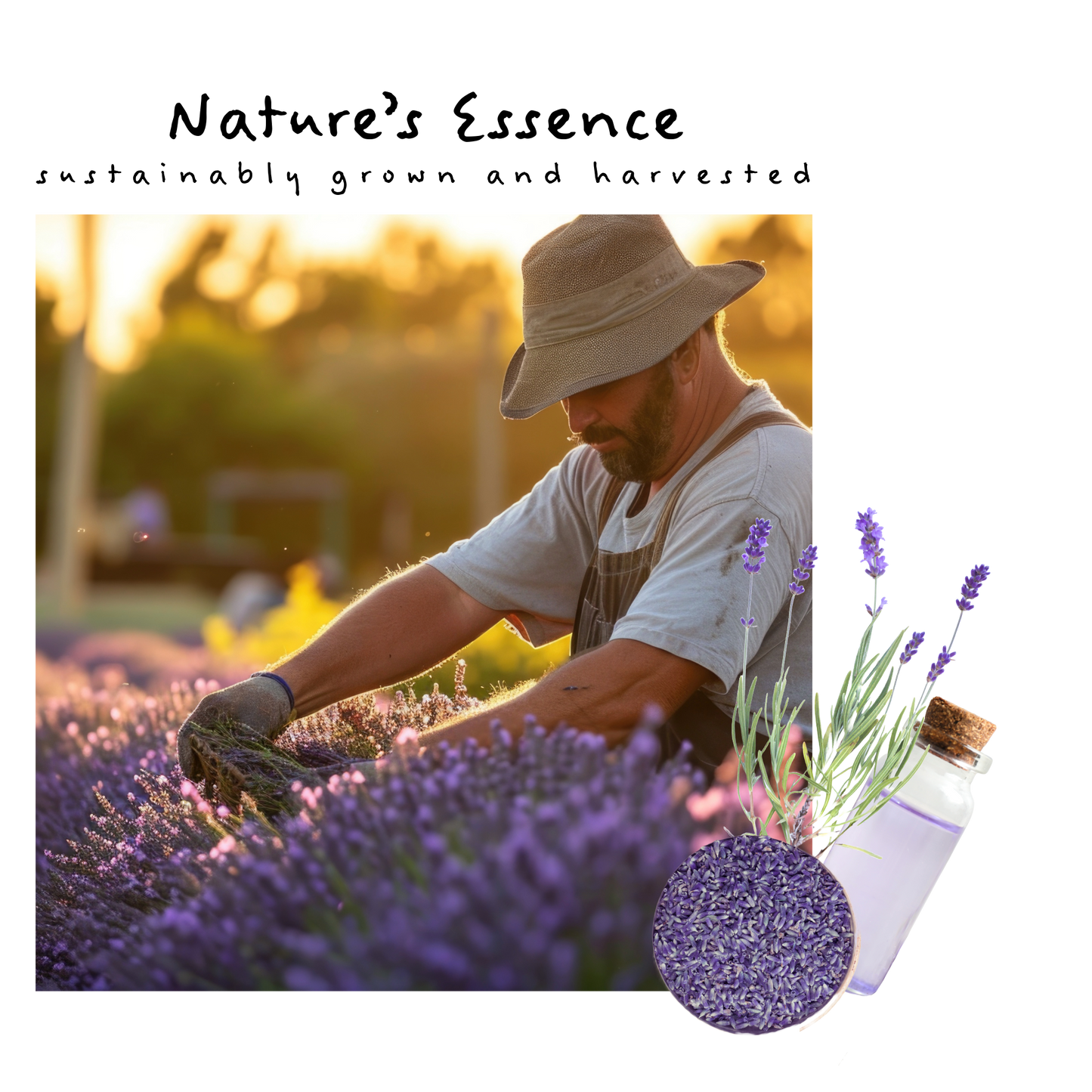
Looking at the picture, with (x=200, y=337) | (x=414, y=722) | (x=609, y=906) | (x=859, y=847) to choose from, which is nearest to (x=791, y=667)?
(x=859, y=847)

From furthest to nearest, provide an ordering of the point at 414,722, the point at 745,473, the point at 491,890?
the point at 414,722 → the point at 745,473 → the point at 491,890

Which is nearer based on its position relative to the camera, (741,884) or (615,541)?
(741,884)

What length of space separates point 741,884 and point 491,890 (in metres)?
0.57

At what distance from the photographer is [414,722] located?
328 cm

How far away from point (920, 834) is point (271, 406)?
2.05 metres

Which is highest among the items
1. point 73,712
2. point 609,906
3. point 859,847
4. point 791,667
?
point 791,667

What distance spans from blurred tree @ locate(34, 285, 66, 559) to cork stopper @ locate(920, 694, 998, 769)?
95.2 inches

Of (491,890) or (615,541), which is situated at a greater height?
(615,541)

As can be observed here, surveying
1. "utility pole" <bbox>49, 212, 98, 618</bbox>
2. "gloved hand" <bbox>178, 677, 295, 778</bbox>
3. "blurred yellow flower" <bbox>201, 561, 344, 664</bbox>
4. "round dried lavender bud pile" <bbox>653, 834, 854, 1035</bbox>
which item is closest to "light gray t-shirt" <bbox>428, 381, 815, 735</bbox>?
"blurred yellow flower" <bbox>201, 561, 344, 664</bbox>

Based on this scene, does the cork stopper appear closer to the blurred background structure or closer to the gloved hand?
the blurred background structure

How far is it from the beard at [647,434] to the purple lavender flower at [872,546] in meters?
0.55

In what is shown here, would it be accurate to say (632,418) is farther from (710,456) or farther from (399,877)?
(399,877)

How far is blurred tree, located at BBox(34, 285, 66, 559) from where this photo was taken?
11.0 feet

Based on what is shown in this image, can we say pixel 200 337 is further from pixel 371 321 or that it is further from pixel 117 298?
pixel 371 321
